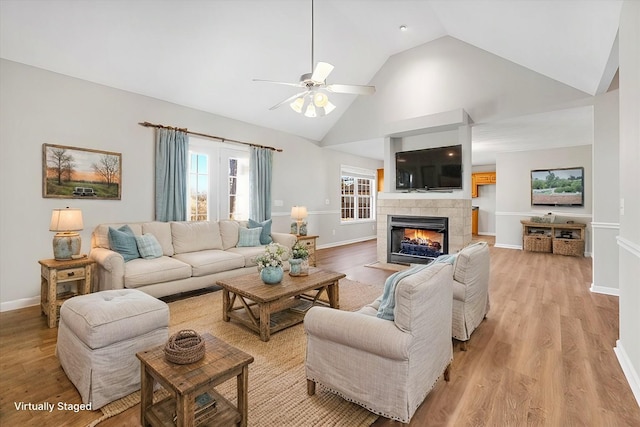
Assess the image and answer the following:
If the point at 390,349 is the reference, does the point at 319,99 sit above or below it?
above

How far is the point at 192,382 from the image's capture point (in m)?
1.31

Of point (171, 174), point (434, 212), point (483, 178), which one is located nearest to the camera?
point (171, 174)

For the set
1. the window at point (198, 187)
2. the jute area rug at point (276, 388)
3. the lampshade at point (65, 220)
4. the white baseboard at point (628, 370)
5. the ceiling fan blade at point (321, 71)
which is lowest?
the jute area rug at point (276, 388)

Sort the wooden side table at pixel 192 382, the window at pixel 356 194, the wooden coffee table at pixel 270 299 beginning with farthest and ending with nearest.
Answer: the window at pixel 356 194, the wooden coffee table at pixel 270 299, the wooden side table at pixel 192 382

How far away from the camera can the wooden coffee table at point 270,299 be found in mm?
2605

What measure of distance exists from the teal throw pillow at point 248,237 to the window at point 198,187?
884 millimetres

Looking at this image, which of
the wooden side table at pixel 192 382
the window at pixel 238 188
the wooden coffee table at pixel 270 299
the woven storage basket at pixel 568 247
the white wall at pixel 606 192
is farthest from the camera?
the woven storage basket at pixel 568 247

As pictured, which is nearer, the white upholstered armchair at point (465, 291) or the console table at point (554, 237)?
the white upholstered armchair at point (465, 291)

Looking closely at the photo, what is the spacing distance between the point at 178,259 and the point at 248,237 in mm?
1148

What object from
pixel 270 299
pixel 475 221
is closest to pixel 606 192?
pixel 270 299

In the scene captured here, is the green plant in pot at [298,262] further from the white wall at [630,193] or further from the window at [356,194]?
the window at [356,194]

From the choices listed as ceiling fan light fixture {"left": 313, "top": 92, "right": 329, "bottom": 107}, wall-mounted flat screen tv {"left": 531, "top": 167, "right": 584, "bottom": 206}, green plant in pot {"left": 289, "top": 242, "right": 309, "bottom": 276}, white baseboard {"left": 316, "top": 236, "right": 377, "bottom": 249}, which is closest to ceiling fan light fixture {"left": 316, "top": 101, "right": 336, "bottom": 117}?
ceiling fan light fixture {"left": 313, "top": 92, "right": 329, "bottom": 107}

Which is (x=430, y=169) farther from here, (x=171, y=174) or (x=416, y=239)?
(x=171, y=174)

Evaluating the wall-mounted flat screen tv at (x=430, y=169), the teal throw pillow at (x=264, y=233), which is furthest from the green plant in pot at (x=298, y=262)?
the wall-mounted flat screen tv at (x=430, y=169)
